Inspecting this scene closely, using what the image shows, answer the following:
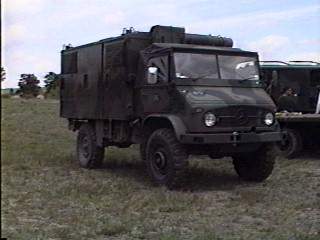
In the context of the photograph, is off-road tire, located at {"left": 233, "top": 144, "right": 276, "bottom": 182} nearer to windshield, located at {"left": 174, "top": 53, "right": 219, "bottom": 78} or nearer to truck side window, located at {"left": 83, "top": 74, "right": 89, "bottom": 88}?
windshield, located at {"left": 174, "top": 53, "right": 219, "bottom": 78}

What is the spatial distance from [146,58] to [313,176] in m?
3.79

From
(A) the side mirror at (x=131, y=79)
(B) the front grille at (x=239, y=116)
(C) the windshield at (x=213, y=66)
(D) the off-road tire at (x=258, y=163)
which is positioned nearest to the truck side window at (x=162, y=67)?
(C) the windshield at (x=213, y=66)

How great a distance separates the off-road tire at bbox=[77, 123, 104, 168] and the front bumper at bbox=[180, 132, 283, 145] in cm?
360

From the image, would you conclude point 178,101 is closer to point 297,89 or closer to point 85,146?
point 85,146

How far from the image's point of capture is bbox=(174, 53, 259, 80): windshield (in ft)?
31.0

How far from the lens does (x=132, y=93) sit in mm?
10398

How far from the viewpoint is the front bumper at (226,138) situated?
28.5ft

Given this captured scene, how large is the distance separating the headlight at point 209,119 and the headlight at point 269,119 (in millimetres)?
1006

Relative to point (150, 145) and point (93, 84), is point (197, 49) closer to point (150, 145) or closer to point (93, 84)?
point (150, 145)

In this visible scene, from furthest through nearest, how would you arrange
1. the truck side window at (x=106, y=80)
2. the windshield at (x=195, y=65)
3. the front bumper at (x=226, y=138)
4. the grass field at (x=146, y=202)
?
the truck side window at (x=106, y=80) < the windshield at (x=195, y=65) < the front bumper at (x=226, y=138) < the grass field at (x=146, y=202)

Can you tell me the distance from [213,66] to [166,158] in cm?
173

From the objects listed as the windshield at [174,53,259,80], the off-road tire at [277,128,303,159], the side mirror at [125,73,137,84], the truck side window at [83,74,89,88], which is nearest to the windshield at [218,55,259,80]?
the windshield at [174,53,259,80]

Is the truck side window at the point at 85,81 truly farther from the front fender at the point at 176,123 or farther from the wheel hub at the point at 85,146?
the front fender at the point at 176,123

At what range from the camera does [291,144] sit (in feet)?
45.2
